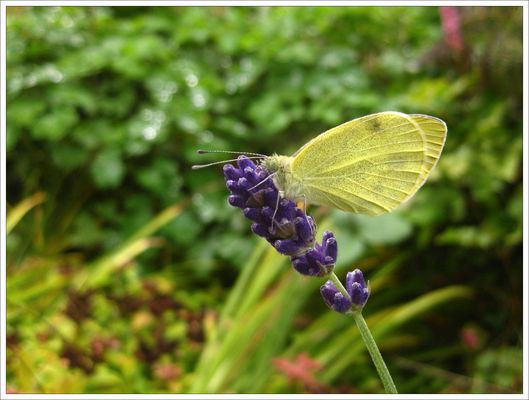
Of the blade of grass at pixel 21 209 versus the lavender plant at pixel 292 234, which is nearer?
the lavender plant at pixel 292 234

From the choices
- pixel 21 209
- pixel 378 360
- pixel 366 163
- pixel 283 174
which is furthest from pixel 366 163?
pixel 21 209

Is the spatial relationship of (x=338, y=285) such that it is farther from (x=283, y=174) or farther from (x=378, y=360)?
(x=283, y=174)

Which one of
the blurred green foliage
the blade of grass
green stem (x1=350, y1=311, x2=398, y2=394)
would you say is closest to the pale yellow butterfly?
green stem (x1=350, y1=311, x2=398, y2=394)

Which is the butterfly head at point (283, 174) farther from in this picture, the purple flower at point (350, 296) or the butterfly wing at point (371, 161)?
the purple flower at point (350, 296)

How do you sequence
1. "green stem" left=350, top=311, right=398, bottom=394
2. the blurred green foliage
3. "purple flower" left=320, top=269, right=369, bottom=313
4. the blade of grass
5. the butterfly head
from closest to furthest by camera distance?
"green stem" left=350, top=311, right=398, bottom=394, "purple flower" left=320, top=269, right=369, bottom=313, the butterfly head, the blurred green foliage, the blade of grass

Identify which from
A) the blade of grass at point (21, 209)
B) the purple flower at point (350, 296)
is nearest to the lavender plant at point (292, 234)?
the purple flower at point (350, 296)

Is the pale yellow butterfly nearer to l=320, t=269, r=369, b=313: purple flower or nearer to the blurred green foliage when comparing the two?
l=320, t=269, r=369, b=313: purple flower
